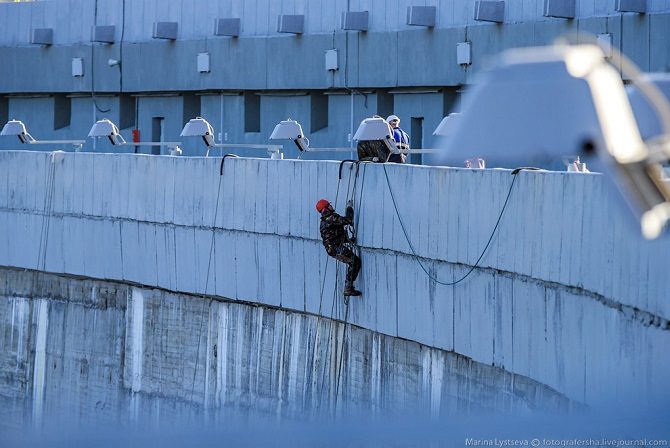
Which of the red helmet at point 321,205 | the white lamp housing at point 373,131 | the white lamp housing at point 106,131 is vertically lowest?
the red helmet at point 321,205

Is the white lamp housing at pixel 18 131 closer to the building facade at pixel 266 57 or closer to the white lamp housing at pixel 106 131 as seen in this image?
the white lamp housing at pixel 106 131

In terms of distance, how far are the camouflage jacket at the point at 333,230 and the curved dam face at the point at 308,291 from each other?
272 millimetres

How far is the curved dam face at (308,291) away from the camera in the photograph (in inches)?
561

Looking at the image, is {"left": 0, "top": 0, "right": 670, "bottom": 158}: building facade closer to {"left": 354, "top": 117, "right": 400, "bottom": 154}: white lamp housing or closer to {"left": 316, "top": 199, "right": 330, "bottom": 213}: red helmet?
{"left": 354, "top": 117, "right": 400, "bottom": 154}: white lamp housing

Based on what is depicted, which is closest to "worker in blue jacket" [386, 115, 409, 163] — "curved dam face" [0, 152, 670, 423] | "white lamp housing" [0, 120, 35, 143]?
"curved dam face" [0, 152, 670, 423]

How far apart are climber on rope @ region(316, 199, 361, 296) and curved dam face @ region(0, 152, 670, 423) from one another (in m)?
0.18

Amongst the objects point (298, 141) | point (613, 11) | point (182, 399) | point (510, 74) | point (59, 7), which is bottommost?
point (182, 399)

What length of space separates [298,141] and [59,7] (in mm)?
22056

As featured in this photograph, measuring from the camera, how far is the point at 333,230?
67.8 ft

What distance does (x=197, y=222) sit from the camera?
83.4 feet

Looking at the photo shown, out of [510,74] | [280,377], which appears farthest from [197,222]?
[510,74]

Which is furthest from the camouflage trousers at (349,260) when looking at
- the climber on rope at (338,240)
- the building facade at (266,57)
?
the building facade at (266,57)

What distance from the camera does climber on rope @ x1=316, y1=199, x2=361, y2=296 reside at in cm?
2064

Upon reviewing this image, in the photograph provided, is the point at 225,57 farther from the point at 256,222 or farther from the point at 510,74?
the point at 510,74
